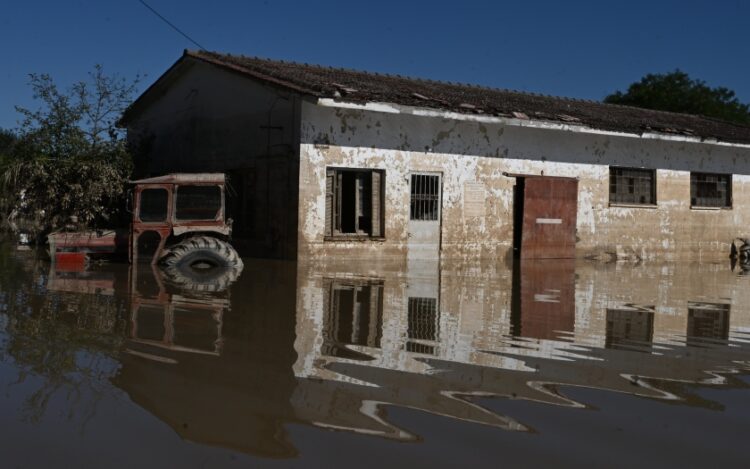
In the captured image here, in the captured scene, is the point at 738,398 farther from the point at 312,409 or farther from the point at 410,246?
the point at 410,246

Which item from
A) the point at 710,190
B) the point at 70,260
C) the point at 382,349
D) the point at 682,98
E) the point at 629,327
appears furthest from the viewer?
the point at 682,98

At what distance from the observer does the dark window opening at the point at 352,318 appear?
5105mm

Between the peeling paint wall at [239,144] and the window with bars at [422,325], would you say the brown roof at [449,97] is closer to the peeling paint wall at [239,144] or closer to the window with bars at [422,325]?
the peeling paint wall at [239,144]

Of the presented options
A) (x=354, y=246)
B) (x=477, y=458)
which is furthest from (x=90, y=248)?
(x=477, y=458)

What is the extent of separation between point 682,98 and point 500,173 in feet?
90.2

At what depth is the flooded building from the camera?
1305 cm

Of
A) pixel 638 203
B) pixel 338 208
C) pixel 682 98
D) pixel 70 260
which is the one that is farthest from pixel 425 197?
pixel 682 98

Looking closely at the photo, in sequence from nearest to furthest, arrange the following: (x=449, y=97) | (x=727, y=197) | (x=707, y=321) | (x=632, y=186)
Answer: (x=707, y=321) → (x=449, y=97) → (x=632, y=186) → (x=727, y=197)

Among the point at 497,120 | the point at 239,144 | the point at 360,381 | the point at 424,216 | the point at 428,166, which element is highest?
the point at 497,120

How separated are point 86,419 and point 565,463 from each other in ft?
6.59

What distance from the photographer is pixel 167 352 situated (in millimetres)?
4562

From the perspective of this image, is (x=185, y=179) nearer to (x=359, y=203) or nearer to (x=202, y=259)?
(x=202, y=259)

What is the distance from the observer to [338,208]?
13555 mm

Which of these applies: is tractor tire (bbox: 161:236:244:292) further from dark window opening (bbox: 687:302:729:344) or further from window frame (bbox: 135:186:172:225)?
dark window opening (bbox: 687:302:729:344)
